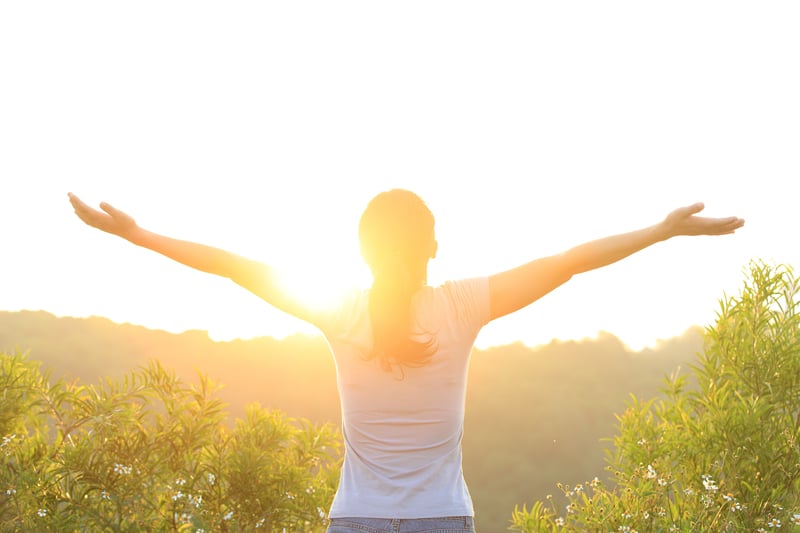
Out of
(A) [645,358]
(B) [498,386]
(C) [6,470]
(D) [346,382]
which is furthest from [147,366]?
(A) [645,358]

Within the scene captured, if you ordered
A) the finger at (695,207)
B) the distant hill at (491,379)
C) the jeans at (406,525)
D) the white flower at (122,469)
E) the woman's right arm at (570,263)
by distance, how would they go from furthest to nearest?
the distant hill at (491,379) < the white flower at (122,469) < the finger at (695,207) < the woman's right arm at (570,263) < the jeans at (406,525)

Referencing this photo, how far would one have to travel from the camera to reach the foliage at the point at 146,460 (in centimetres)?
381

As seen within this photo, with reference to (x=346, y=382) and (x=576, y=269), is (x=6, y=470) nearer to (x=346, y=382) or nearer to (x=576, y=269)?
(x=346, y=382)

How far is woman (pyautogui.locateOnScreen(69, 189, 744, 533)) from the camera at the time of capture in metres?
1.49

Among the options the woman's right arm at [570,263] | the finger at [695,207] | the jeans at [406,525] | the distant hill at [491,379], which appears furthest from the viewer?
the distant hill at [491,379]

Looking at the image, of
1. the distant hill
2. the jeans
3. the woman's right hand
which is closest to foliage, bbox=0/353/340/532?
the woman's right hand

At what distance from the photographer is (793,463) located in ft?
12.6

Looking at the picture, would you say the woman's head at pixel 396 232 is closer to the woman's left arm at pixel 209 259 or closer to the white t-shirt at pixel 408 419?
the white t-shirt at pixel 408 419

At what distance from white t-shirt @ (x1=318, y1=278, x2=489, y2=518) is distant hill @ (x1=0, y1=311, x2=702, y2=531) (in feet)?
31.4

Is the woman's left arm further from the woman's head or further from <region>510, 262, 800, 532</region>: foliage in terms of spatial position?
<region>510, 262, 800, 532</region>: foliage

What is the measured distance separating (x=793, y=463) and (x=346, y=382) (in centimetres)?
319

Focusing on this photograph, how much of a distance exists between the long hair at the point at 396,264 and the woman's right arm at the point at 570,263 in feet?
0.56

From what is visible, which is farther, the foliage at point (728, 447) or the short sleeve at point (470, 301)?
the foliage at point (728, 447)

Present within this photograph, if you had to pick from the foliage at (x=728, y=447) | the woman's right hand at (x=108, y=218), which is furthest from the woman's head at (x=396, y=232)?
the foliage at (x=728, y=447)
